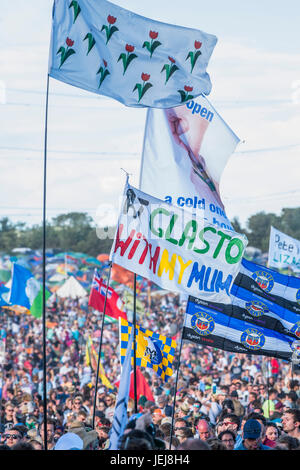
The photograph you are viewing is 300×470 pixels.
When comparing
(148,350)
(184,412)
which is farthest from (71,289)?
(148,350)

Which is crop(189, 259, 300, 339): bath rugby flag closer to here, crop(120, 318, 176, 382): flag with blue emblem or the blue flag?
crop(120, 318, 176, 382): flag with blue emblem

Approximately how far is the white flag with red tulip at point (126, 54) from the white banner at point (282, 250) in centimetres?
881

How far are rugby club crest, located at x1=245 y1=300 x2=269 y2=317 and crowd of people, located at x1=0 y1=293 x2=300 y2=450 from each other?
1.44m

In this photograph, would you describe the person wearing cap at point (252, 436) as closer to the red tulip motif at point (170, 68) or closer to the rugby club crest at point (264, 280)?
the red tulip motif at point (170, 68)

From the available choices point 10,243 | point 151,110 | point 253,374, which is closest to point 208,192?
point 151,110

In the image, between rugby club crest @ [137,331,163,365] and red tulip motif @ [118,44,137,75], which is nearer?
red tulip motif @ [118,44,137,75]

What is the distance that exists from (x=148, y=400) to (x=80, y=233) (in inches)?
3707

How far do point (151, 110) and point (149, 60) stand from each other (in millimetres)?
1842

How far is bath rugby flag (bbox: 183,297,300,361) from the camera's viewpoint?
10.9m

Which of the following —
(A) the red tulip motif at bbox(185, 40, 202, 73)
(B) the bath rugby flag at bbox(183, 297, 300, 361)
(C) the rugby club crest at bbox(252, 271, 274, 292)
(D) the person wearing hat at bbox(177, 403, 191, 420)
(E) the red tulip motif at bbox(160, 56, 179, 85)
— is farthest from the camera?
(D) the person wearing hat at bbox(177, 403, 191, 420)

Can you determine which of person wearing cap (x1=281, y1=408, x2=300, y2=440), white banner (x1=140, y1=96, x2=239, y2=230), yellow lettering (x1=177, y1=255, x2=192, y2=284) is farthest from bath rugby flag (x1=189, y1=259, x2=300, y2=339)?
person wearing cap (x1=281, y1=408, x2=300, y2=440)

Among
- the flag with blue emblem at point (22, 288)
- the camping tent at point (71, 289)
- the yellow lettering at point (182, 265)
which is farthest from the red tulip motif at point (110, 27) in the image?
the camping tent at point (71, 289)

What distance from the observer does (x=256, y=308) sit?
448 inches

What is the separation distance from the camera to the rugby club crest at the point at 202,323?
1086 cm
